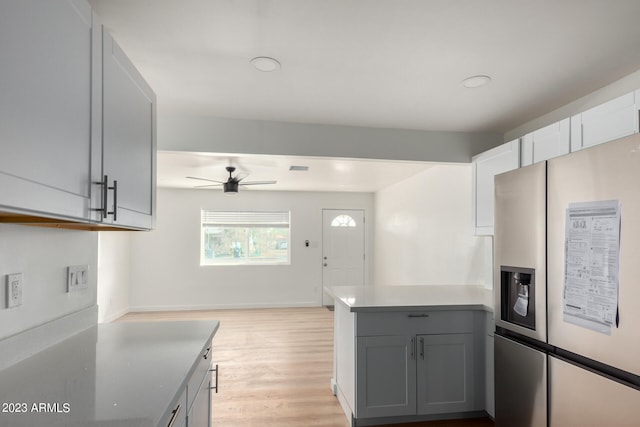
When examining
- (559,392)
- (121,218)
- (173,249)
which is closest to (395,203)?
(173,249)

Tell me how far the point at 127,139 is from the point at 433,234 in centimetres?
408

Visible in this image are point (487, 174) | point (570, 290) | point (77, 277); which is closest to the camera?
point (570, 290)

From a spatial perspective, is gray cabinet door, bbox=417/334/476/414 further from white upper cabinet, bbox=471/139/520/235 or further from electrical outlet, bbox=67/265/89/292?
electrical outlet, bbox=67/265/89/292

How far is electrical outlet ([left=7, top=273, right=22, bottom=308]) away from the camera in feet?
4.24

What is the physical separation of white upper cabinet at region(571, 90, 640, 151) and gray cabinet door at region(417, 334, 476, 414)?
4.84 feet

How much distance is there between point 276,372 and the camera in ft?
12.4

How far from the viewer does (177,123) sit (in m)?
3.07

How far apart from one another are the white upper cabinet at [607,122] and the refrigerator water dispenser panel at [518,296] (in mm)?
834

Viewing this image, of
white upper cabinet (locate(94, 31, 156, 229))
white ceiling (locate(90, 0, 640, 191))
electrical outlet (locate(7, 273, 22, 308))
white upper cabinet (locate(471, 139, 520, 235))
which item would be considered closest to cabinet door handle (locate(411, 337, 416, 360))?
white upper cabinet (locate(471, 139, 520, 235))

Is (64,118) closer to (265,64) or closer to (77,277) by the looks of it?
(77,277)

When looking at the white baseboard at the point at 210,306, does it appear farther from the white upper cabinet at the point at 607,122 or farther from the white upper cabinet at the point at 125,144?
the white upper cabinet at the point at 607,122

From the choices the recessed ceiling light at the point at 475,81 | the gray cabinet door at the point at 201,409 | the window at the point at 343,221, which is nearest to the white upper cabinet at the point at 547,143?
the recessed ceiling light at the point at 475,81

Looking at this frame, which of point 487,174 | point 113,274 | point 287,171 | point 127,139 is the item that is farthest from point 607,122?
point 113,274

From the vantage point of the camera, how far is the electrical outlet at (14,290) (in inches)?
50.9
